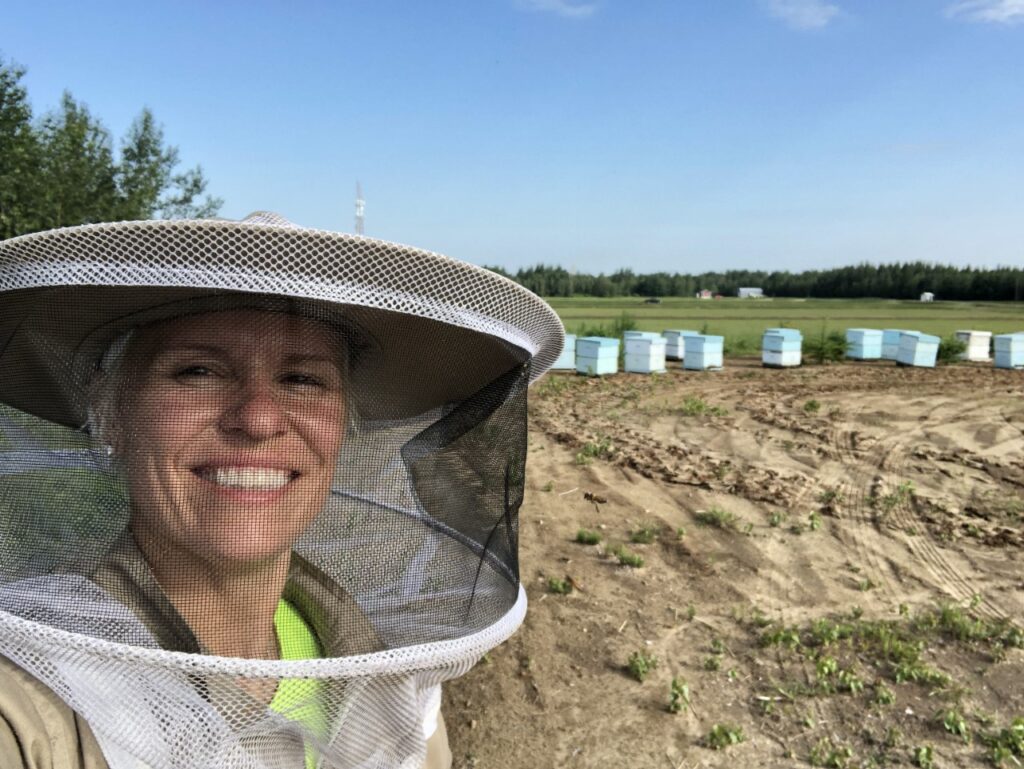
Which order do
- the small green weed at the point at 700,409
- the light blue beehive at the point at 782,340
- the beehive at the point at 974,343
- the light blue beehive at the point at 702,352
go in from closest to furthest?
1. the small green weed at the point at 700,409
2. the light blue beehive at the point at 702,352
3. the light blue beehive at the point at 782,340
4. the beehive at the point at 974,343

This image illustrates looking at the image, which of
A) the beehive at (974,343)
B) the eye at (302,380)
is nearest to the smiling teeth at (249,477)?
the eye at (302,380)

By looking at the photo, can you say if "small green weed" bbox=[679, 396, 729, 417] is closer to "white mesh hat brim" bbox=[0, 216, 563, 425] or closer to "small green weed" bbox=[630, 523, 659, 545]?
"small green weed" bbox=[630, 523, 659, 545]

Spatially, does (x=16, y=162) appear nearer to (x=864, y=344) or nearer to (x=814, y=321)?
(x=864, y=344)

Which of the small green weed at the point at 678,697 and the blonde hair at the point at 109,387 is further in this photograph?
the small green weed at the point at 678,697

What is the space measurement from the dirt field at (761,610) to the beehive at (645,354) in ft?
20.2

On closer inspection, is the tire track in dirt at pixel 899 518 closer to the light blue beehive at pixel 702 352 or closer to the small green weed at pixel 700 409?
the small green weed at pixel 700 409

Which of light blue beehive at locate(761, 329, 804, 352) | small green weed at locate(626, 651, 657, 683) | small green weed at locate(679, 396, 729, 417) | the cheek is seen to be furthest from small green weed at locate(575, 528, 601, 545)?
light blue beehive at locate(761, 329, 804, 352)

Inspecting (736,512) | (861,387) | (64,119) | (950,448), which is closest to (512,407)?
(736,512)

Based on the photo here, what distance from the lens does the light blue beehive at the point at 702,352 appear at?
14.5 metres

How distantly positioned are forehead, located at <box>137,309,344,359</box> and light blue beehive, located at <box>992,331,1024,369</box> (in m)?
16.9

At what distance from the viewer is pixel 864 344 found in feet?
53.1

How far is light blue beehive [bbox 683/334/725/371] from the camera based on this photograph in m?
14.5

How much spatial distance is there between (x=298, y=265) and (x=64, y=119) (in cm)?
1375

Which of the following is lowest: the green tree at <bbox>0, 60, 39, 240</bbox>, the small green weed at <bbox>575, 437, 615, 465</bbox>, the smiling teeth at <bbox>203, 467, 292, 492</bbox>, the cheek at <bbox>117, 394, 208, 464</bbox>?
the small green weed at <bbox>575, 437, 615, 465</bbox>
